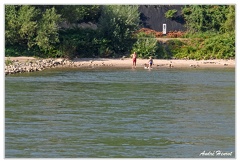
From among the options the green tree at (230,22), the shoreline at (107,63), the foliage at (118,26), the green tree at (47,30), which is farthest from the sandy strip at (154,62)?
the green tree at (230,22)

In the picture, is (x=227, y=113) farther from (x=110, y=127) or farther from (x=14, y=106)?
(x=14, y=106)

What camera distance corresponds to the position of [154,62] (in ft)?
171

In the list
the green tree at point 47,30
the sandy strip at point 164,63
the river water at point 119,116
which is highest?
the green tree at point 47,30

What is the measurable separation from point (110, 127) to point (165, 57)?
31.5 meters

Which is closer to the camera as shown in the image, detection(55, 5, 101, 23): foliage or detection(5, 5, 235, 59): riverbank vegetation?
detection(5, 5, 235, 59): riverbank vegetation

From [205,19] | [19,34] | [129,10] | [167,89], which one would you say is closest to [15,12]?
[19,34]

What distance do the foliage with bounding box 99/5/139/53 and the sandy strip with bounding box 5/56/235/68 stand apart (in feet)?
7.09

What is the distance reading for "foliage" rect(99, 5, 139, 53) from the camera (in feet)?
180

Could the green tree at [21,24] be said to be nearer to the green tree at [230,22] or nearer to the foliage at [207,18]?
the foliage at [207,18]

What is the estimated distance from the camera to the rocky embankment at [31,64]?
144ft

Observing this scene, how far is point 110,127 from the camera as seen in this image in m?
23.2

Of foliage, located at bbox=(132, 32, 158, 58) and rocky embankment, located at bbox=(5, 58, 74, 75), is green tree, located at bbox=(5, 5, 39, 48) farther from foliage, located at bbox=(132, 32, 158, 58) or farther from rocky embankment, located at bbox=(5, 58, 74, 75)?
foliage, located at bbox=(132, 32, 158, 58)

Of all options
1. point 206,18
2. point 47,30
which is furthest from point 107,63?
point 206,18

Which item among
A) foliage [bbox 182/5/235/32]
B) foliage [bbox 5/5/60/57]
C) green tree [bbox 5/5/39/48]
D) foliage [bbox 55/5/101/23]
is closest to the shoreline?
foliage [bbox 5/5/60/57]
